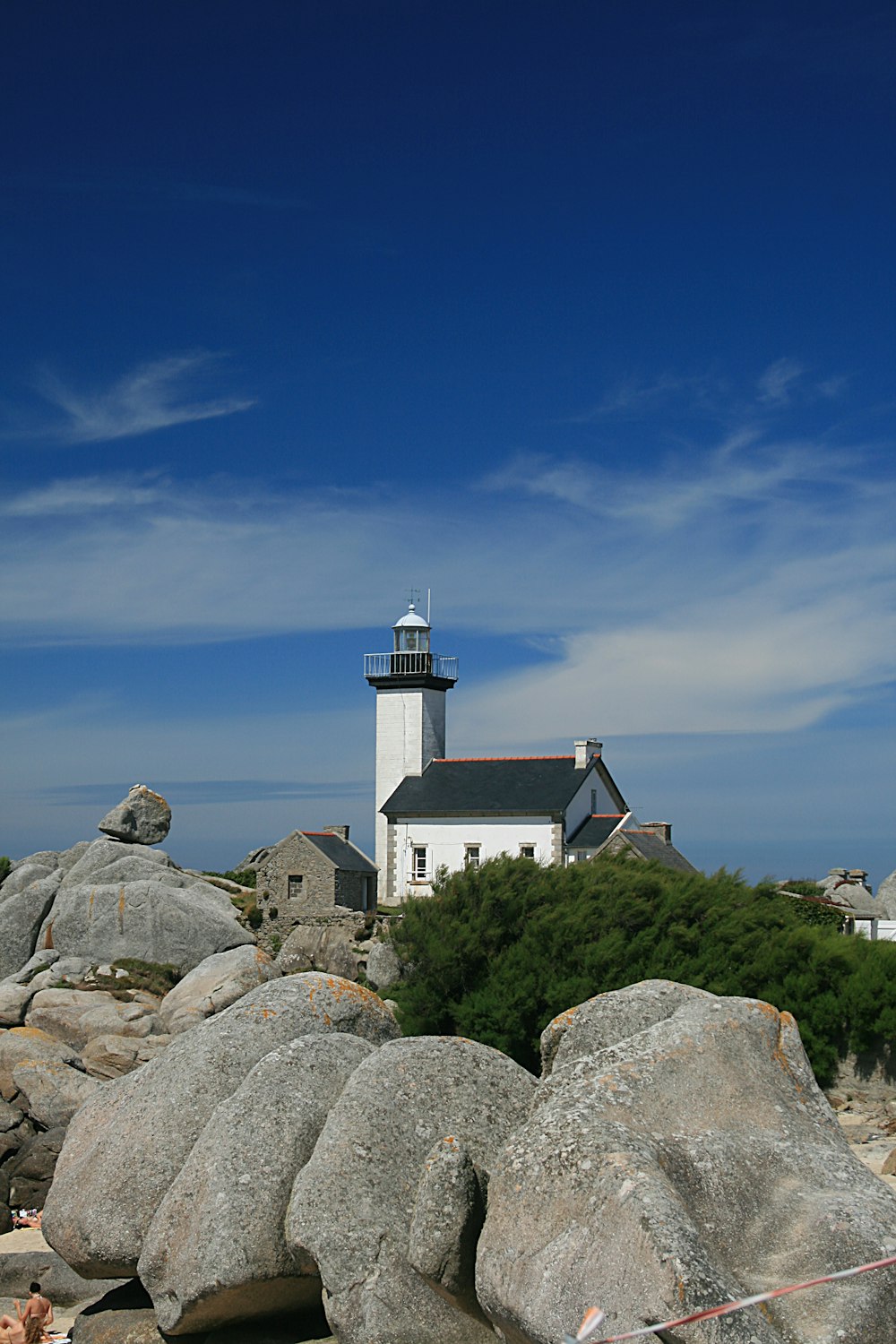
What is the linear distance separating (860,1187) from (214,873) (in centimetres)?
3924

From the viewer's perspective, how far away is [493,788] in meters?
47.7

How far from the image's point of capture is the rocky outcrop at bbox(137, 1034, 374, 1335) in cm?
858

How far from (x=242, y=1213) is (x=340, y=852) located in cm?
3323

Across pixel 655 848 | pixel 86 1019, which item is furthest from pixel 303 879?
pixel 86 1019

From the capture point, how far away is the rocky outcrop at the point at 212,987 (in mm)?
23897

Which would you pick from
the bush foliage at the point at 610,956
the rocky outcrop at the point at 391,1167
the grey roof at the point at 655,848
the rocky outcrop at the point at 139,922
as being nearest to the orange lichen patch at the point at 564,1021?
the rocky outcrop at the point at 391,1167

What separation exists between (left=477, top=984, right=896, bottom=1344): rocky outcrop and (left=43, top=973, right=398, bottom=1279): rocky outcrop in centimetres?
313

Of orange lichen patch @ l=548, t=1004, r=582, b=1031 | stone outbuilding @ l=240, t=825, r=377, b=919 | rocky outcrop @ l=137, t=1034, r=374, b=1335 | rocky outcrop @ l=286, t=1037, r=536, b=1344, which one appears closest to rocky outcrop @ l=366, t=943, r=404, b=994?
orange lichen patch @ l=548, t=1004, r=582, b=1031

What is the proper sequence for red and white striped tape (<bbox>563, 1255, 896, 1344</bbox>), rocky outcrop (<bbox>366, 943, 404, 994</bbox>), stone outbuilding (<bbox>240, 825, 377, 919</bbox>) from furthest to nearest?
stone outbuilding (<bbox>240, 825, 377, 919</bbox>)
rocky outcrop (<bbox>366, 943, 404, 994</bbox>)
red and white striped tape (<bbox>563, 1255, 896, 1344</bbox>)

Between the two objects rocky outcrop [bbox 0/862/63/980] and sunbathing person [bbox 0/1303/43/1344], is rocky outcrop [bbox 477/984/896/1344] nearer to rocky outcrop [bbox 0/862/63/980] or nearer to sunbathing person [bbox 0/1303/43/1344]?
sunbathing person [bbox 0/1303/43/1344]

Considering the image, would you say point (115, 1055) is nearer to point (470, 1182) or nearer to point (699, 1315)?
point (470, 1182)

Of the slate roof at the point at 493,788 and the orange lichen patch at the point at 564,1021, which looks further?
the slate roof at the point at 493,788

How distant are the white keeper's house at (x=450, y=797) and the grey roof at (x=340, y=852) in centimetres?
197

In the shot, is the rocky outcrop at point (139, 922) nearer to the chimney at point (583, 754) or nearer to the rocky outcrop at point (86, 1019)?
the rocky outcrop at point (86, 1019)
